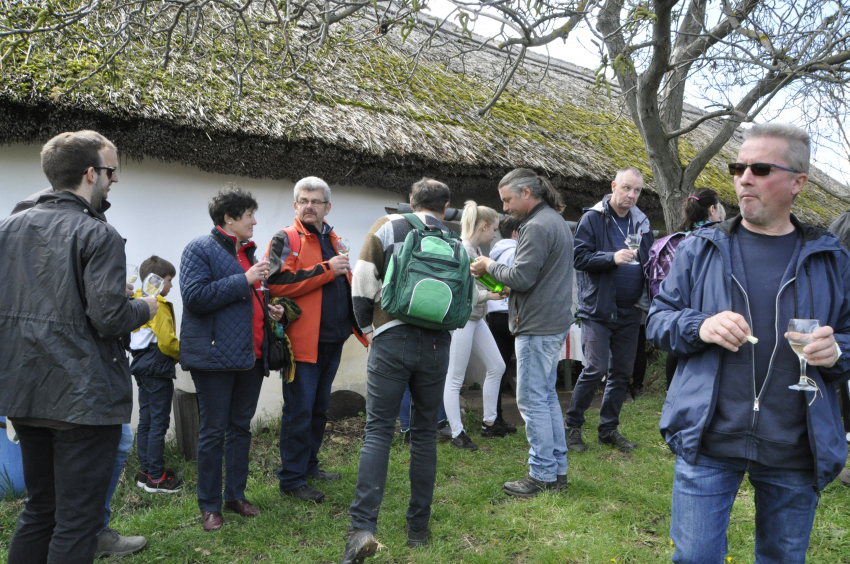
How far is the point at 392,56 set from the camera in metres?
7.48

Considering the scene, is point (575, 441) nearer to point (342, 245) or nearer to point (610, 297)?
point (610, 297)

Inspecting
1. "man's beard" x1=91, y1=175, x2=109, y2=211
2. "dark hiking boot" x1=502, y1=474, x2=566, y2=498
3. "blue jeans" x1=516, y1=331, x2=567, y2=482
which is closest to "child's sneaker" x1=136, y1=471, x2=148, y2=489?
"man's beard" x1=91, y1=175, x2=109, y2=211

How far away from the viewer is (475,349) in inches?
190

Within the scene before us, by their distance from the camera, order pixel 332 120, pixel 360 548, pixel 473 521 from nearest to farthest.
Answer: pixel 360 548 → pixel 473 521 → pixel 332 120

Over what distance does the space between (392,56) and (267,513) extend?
585 cm

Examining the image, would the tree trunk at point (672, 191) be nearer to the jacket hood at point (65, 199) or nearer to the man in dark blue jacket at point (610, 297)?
the man in dark blue jacket at point (610, 297)

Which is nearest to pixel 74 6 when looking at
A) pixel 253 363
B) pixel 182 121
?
pixel 182 121

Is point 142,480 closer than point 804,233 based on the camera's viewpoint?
No

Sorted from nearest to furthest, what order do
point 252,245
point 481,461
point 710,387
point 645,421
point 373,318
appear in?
point 710,387, point 373,318, point 252,245, point 481,461, point 645,421

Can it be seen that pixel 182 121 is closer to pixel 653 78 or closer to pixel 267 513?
pixel 267 513

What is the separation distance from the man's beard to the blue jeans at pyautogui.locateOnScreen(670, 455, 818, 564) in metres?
2.44

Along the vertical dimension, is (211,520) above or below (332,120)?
below

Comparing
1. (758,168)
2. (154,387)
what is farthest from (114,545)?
(758,168)

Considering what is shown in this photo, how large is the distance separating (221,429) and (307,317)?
31.6 inches
